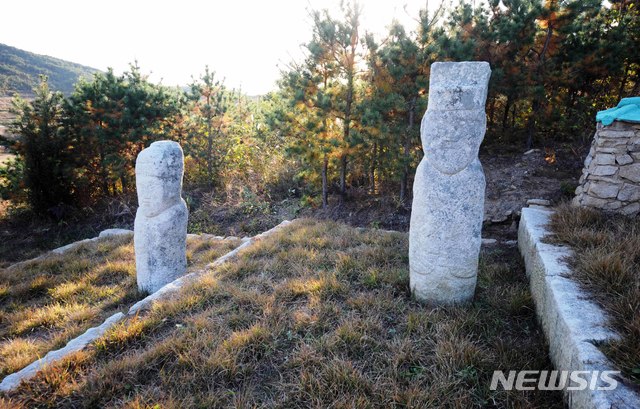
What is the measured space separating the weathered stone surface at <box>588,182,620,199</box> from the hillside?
28086mm

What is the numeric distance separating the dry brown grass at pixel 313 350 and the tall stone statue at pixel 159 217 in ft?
2.49

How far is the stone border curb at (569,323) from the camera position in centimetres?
167

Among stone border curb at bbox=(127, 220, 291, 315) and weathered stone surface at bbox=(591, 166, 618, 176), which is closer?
stone border curb at bbox=(127, 220, 291, 315)

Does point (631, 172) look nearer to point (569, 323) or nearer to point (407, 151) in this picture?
point (569, 323)

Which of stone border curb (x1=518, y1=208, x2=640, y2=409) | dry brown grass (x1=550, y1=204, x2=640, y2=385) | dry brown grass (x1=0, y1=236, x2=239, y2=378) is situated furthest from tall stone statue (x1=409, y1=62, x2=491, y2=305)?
dry brown grass (x1=0, y1=236, x2=239, y2=378)

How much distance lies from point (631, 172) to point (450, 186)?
269 cm

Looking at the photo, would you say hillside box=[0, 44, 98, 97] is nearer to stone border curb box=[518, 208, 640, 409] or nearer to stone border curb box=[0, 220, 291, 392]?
stone border curb box=[0, 220, 291, 392]

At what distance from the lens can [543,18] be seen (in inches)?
264

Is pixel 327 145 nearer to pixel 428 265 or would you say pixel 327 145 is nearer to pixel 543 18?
pixel 428 265

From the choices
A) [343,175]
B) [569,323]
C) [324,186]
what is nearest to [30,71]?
[324,186]

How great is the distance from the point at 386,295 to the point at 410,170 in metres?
3.57

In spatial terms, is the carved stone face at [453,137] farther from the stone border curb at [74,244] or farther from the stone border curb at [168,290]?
the stone border curb at [74,244]

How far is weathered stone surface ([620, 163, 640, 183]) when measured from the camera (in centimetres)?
388

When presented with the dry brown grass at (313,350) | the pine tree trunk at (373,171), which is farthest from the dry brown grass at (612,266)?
the pine tree trunk at (373,171)
